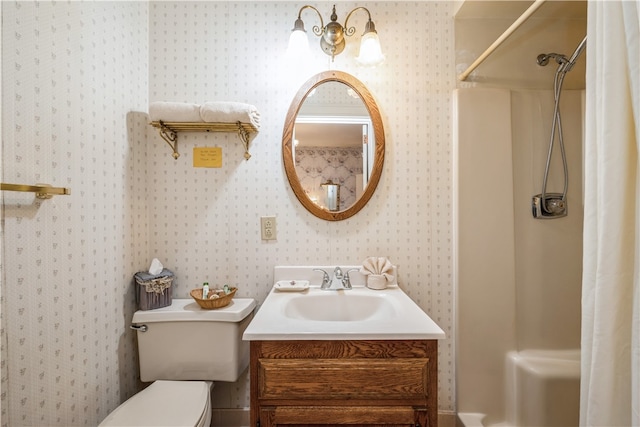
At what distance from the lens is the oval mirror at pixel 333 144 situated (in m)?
1.44

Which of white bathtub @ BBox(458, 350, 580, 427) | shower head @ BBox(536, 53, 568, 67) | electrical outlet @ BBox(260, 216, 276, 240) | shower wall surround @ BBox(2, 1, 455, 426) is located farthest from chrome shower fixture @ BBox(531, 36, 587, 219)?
electrical outlet @ BBox(260, 216, 276, 240)

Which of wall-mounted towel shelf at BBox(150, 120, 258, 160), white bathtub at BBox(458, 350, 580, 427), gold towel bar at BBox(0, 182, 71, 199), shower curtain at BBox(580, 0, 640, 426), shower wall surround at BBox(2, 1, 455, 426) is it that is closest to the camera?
shower curtain at BBox(580, 0, 640, 426)

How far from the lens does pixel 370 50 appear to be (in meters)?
1.35

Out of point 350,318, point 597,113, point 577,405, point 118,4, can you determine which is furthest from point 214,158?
point 577,405

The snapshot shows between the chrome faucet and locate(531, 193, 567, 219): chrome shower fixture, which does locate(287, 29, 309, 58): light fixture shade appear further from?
locate(531, 193, 567, 219): chrome shower fixture

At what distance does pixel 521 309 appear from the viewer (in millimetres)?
1455

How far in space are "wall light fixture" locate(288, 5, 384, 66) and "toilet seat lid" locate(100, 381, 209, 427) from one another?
149cm

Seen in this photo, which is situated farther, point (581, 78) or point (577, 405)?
point (581, 78)

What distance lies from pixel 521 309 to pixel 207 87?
191cm

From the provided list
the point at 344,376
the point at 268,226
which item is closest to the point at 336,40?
the point at 268,226

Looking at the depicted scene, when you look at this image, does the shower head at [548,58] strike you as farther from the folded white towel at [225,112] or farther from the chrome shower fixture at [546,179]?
the folded white towel at [225,112]

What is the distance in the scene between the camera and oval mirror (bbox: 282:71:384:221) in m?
1.44

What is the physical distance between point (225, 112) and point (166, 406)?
1.18 metres

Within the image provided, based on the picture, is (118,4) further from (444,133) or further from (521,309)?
(521,309)
